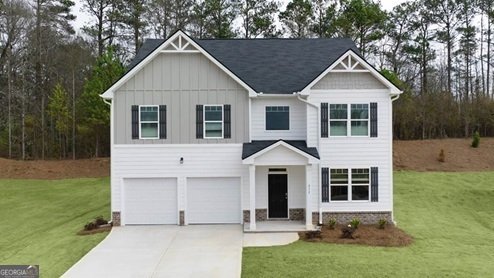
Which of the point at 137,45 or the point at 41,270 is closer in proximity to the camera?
Result: the point at 41,270

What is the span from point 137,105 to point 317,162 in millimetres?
7801

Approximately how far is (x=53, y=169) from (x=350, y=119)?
22.9 metres

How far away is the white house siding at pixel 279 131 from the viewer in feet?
50.7

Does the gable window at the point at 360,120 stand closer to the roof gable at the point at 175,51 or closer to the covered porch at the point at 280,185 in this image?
the covered porch at the point at 280,185

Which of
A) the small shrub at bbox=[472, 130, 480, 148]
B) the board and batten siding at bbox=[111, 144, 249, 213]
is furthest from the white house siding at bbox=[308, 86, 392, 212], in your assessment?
the small shrub at bbox=[472, 130, 480, 148]

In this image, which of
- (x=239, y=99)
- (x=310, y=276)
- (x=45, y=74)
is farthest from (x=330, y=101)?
(x=45, y=74)

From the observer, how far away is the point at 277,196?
15.3 metres

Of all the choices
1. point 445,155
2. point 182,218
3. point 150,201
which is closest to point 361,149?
point 182,218

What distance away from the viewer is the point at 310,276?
9398mm

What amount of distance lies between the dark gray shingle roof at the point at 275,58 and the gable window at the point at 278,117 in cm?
73

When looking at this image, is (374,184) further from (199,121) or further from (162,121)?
(162,121)

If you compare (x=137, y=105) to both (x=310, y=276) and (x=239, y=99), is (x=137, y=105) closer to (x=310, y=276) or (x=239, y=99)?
(x=239, y=99)

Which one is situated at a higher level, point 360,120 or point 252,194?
point 360,120

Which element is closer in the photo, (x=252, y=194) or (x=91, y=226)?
(x=252, y=194)
